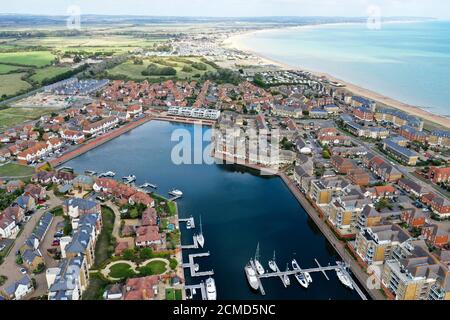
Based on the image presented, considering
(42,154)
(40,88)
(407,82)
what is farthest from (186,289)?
(407,82)

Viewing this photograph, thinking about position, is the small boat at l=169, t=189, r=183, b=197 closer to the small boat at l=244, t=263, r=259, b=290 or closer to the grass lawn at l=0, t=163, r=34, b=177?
the small boat at l=244, t=263, r=259, b=290

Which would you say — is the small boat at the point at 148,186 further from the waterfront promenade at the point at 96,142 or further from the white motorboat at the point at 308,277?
the white motorboat at the point at 308,277

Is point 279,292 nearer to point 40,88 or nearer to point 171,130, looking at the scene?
point 171,130

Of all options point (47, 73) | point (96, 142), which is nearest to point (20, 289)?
point (96, 142)

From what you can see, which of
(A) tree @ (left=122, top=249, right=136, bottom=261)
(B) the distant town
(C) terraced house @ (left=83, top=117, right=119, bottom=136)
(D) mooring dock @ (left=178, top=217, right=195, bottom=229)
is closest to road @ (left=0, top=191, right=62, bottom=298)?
(B) the distant town

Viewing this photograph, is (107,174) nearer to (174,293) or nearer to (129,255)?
(129,255)
